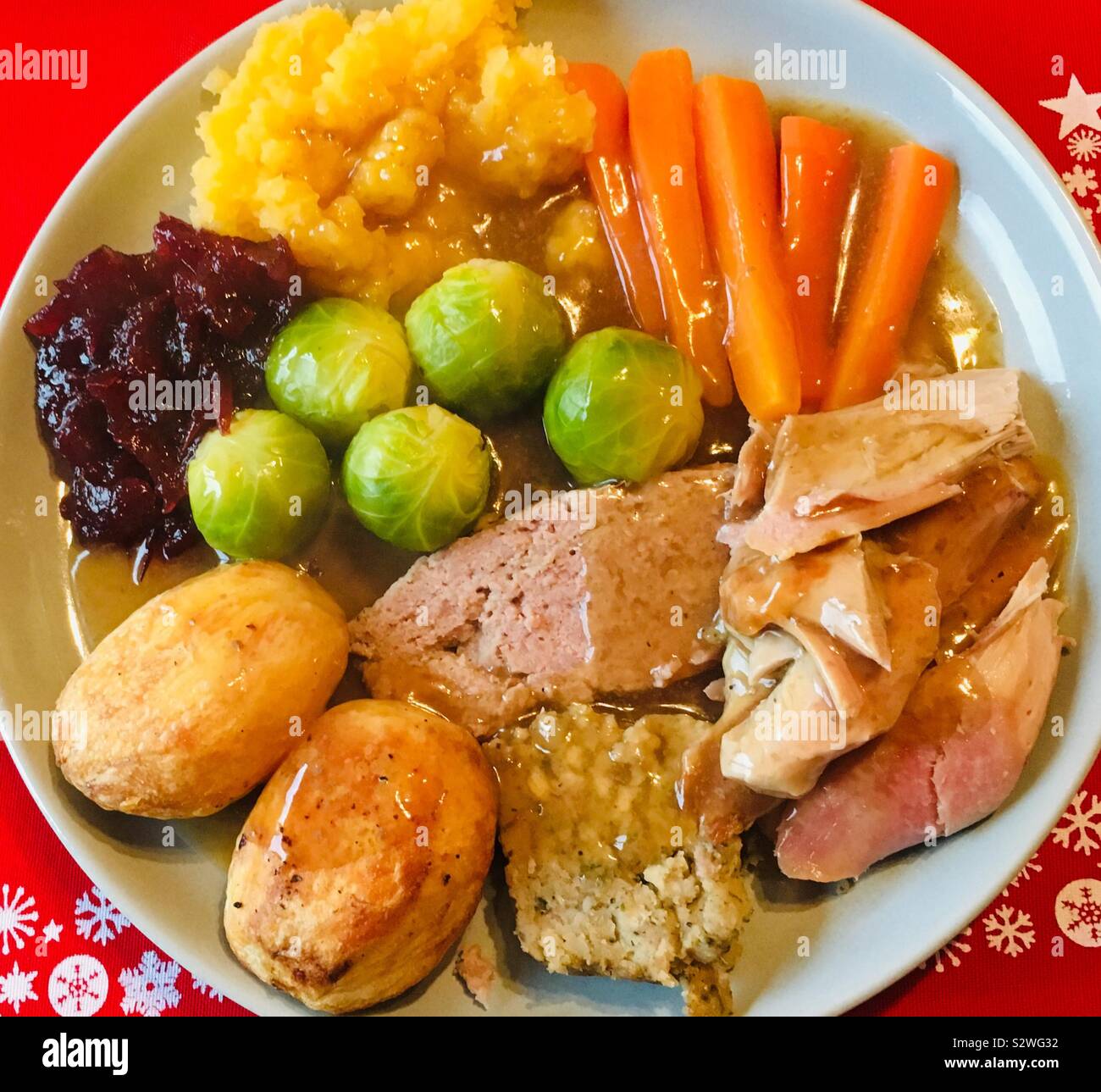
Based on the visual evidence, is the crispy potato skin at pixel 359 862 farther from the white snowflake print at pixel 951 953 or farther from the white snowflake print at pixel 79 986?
the white snowflake print at pixel 951 953

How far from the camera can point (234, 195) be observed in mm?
3004

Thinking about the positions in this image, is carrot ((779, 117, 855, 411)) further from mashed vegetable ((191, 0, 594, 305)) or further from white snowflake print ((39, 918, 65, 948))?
white snowflake print ((39, 918, 65, 948))

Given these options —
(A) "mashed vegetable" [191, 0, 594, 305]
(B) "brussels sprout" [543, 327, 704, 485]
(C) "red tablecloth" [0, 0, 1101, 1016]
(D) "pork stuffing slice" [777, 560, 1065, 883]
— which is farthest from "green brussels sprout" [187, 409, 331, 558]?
(D) "pork stuffing slice" [777, 560, 1065, 883]

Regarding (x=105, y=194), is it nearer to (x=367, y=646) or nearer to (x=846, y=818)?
(x=367, y=646)

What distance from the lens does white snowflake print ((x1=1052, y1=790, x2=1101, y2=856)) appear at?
116 inches

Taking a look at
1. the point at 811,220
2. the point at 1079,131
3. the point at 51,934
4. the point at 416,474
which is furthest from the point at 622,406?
the point at 51,934

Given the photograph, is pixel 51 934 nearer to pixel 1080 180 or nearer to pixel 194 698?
pixel 194 698

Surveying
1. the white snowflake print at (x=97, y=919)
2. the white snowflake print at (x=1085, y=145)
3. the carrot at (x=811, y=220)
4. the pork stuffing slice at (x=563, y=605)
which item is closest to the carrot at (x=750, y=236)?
the carrot at (x=811, y=220)

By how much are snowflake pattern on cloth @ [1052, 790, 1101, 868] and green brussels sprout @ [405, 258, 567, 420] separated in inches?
84.8

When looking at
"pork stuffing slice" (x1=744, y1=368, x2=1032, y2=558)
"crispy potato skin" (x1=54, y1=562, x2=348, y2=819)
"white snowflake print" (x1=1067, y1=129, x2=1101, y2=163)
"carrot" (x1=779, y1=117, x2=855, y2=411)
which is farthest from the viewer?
"white snowflake print" (x1=1067, y1=129, x2=1101, y2=163)

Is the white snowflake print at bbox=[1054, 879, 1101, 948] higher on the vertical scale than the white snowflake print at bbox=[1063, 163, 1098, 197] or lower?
lower

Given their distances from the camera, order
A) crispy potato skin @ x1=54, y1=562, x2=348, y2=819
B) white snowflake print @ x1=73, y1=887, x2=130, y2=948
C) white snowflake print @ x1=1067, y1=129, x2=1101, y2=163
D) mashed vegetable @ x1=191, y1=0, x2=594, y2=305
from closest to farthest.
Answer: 1. crispy potato skin @ x1=54, y1=562, x2=348, y2=819
2. mashed vegetable @ x1=191, y1=0, x2=594, y2=305
3. white snowflake print @ x1=73, y1=887, x2=130, y2=948
4. white snowflake print @ x1=1067, y1=129, x2=1101, y2=163

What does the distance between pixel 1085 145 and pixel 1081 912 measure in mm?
2560

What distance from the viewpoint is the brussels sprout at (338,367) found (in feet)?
9.82
